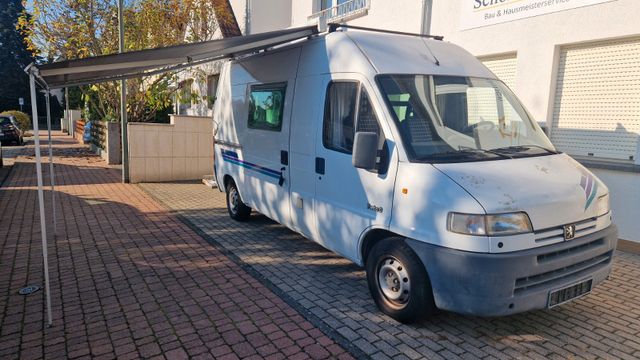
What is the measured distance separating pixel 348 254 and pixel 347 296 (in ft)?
1.48

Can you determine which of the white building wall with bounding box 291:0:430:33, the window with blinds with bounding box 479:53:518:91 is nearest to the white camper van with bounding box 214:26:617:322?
the window with blinds with bounding box 479:53:518:91

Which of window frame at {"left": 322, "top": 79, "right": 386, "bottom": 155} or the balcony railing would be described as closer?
window frame at {"left": 322, "top": 79, "right": 386, "bottom": 155}

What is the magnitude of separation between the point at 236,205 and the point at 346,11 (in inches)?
248

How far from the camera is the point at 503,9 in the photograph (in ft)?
24.0

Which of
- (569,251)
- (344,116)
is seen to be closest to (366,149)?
(344,116)

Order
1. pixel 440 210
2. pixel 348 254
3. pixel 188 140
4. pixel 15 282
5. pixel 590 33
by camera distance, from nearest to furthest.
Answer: pixel 440 210 < pixel 348 254 < pixel 15 282 < pixel 590 33 < pixel 188 140

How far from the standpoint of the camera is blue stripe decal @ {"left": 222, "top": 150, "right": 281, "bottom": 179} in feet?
19.5

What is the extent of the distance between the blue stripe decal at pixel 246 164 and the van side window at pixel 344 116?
1.28 m

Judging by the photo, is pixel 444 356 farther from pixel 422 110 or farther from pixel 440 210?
pixel 422 110

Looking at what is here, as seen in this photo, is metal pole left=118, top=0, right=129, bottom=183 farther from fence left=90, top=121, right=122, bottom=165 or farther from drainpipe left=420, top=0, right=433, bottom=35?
drainpipe left=420, top=0, right=433, bottom=35

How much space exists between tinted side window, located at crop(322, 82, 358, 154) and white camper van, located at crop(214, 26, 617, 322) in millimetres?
12

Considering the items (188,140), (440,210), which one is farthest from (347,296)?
(188,140)

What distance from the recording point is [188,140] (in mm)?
11508

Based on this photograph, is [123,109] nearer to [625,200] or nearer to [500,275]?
[500,275]
